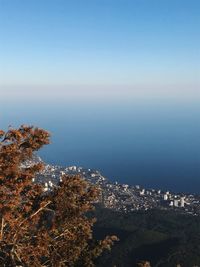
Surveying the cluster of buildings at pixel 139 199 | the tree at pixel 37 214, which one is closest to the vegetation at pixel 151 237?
the cluster of buildings at pixel 139 199

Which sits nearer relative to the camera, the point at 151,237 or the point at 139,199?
the point at 151,237

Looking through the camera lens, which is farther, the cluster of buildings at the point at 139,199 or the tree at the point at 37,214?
the cluster of buildings at the point at 139,199

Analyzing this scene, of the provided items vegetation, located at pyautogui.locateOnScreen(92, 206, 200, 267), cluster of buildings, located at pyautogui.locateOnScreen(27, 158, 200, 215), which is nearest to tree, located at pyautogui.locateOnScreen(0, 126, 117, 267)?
vegetation, located at pyautogui.locateOnScreen(92, 206, 200, 267)

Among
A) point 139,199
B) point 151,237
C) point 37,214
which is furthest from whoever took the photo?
point 139,199

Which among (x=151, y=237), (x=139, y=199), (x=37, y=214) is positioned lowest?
(x=139, y=199)

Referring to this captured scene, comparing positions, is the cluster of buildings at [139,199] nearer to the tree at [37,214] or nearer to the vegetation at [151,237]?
the vegetation at [151,237]

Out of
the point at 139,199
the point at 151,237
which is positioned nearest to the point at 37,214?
the point at 151,237

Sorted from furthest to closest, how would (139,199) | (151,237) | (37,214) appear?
1. (139,199)
2. (151,237)
3. (37,214)

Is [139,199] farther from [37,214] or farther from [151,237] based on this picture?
[37,214]
